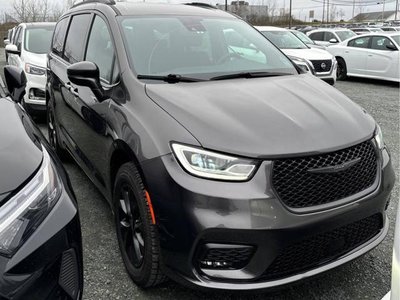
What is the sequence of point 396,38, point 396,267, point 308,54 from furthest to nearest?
point 396,38, point 308,54, point 396,267

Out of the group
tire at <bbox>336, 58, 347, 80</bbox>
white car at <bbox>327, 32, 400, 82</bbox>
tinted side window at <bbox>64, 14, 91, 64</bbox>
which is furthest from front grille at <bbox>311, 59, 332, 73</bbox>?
tinted side window at <bbox>64, 14, 91, 64</bbox>

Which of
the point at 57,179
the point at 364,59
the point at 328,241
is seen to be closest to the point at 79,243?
the point at 57,179

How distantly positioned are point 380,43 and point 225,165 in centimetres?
1160

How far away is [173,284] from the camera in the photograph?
2.71 meters

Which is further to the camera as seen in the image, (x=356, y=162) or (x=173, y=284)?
(x=173, y=284)

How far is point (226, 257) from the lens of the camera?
7.07 ft

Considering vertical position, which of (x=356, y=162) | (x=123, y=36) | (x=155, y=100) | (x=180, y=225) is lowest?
(x=180, y=225)

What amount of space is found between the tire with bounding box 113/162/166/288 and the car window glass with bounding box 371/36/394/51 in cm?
1116

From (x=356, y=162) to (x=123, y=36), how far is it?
183 cm

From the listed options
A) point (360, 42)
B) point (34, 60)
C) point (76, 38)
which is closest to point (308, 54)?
point (360, 42)

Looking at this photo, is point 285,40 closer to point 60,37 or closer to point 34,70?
point 34,70

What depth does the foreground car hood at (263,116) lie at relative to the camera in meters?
2.22

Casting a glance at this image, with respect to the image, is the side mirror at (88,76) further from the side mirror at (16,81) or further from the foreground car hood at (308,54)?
the foreground car hood at (308,54)

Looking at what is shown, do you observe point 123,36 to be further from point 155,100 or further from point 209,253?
point 209,253
